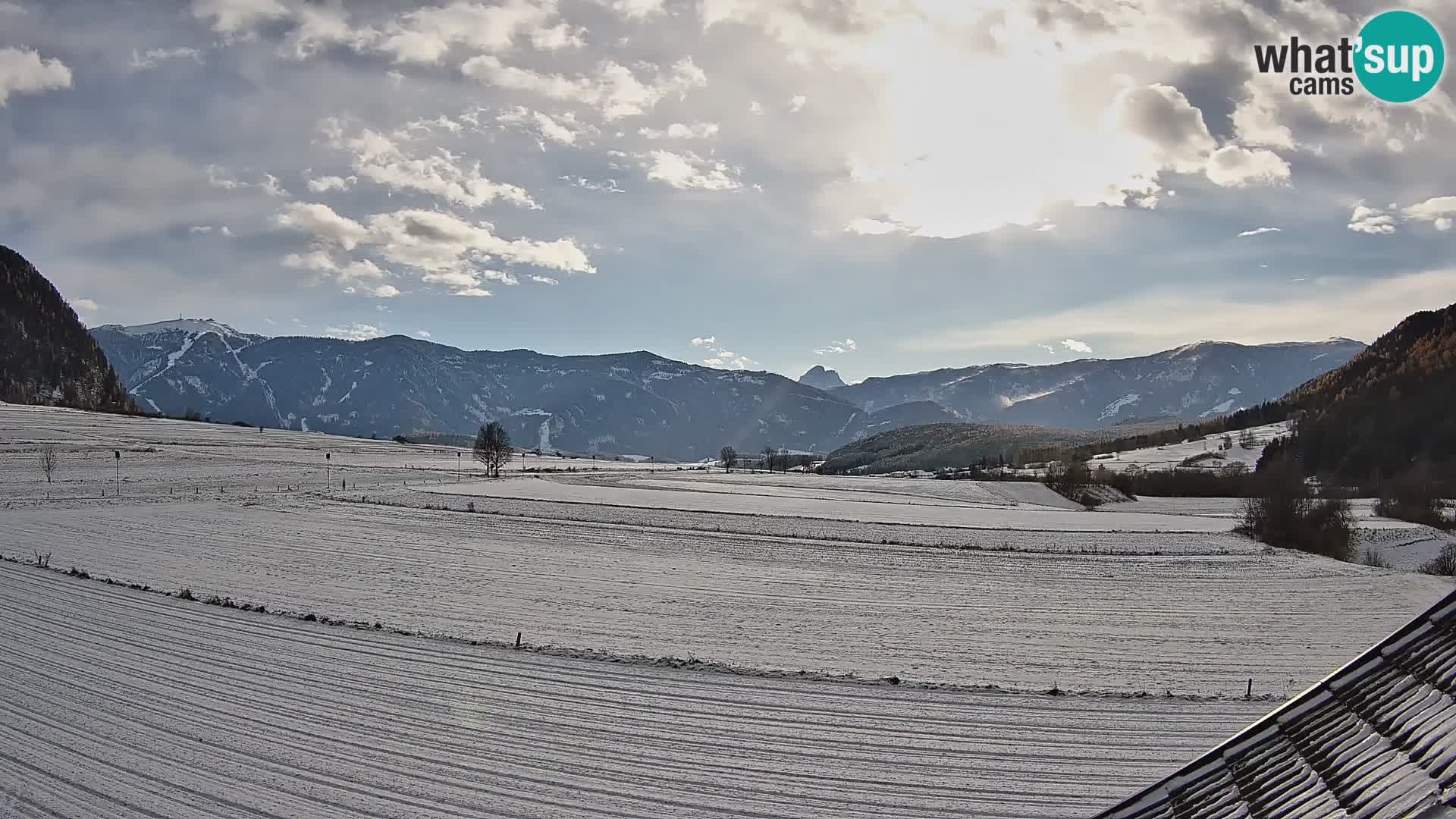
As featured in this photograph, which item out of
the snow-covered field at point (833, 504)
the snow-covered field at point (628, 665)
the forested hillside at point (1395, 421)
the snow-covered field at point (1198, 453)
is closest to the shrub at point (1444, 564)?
the snow-covered field at point (628, 665)

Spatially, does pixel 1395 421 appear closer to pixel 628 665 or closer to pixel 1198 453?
pixel 1198 453

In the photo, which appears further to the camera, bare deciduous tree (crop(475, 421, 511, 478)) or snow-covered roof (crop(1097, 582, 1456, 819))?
bare deciduous tree (crop(475, 421, 511, 478))

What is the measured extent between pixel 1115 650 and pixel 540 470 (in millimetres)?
100217

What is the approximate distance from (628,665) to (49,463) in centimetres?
7678

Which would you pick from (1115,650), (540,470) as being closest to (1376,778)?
(1115,650)

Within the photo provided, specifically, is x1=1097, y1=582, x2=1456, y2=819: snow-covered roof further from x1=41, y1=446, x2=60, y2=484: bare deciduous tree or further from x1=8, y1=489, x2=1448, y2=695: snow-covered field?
x1=41, y1=446, x2=60, y2=484: bare deciduous tree

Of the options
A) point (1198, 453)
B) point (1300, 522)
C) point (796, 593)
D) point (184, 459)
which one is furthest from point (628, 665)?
point (1198, 453)

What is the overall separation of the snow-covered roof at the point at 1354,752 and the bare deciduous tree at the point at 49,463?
85104 mm

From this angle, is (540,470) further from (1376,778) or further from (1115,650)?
(1376,778)

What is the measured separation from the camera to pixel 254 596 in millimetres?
27156

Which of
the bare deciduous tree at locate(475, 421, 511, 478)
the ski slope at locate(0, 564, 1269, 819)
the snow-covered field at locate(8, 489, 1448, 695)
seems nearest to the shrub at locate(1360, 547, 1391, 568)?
the snow-covered field at locate(8, 489, 1448, 695)

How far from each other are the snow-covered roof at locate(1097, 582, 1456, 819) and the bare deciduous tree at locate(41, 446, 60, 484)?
85.1 metres

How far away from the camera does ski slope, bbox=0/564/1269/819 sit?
12570 millimetres

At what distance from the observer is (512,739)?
49.2ft
